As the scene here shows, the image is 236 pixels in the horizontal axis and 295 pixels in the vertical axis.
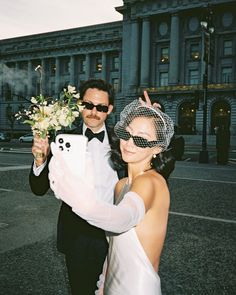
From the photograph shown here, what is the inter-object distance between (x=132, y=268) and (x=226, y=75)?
159 ft

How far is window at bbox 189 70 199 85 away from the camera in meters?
48.0

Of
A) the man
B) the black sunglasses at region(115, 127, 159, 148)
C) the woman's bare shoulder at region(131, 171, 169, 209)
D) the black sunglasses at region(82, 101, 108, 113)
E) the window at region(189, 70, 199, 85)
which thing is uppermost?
the window at region(189, 70, 199, 85)

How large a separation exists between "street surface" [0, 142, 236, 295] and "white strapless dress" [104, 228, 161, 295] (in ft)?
6.53

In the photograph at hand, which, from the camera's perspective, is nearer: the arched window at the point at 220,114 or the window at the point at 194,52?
the arched window at the point at 220,114

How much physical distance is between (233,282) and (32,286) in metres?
2.37

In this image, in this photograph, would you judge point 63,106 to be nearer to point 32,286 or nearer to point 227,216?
point 32,286

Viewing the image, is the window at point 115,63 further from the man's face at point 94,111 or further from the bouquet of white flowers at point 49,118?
the bouquet of white flowers at point 49,118

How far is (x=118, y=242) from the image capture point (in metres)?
1.75

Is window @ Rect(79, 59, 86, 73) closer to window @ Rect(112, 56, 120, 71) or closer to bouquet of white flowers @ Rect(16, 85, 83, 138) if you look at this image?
window @ Rect(112, 56, 120, 71)

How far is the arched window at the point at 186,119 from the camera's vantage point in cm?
4728

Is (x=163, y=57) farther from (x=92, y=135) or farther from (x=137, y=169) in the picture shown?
(x=137, y=169)

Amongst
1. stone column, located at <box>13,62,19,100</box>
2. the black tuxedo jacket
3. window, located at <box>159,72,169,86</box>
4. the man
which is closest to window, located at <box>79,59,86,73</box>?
stone column, located at <box>13,62,19,100</box>

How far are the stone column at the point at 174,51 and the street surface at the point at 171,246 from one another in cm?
4172

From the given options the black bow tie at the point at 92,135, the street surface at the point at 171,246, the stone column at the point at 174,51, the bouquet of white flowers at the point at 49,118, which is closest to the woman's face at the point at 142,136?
the bouquet of white flowers at the point at 49,118
